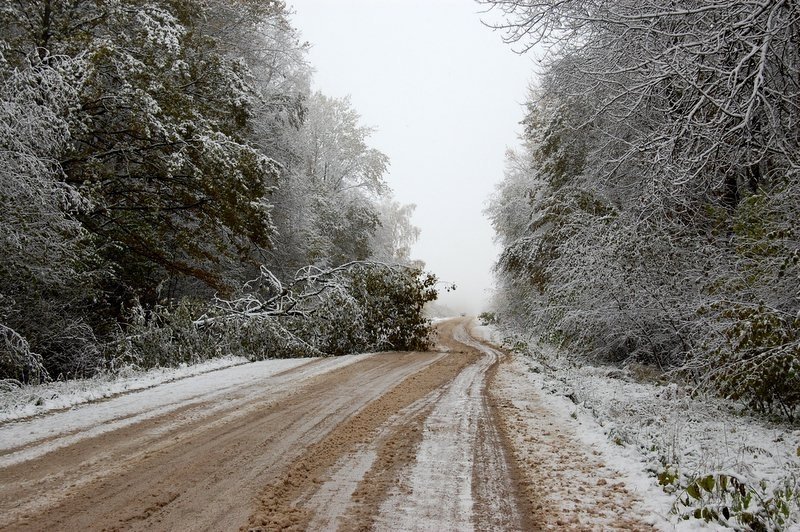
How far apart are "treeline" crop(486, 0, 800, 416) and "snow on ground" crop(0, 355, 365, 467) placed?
5.97 m

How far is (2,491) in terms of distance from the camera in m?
2.99

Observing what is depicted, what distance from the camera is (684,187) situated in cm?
675

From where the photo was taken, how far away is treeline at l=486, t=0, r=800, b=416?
207 inches

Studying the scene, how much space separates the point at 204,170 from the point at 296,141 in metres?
8.74

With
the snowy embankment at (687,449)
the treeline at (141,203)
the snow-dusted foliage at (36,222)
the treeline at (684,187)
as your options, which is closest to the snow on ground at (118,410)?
the snow-dusted foliage at (36,222)

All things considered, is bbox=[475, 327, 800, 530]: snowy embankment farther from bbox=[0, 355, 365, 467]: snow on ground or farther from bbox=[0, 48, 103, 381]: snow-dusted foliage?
Result: bbox=[0, 48, 103, 381]: snow-dusted foliage

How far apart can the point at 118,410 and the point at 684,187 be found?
7.71 meters

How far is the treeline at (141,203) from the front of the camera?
8.34 metres

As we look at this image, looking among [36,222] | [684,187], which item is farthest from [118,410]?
[684,187]

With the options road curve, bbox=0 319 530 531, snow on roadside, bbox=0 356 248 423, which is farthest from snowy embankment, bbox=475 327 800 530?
snow on roadside, bbox=0 356 248 423

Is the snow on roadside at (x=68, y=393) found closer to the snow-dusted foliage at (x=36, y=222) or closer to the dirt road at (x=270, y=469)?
the dirt road at (x=270, y=469)

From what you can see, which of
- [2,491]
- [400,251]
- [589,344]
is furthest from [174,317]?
[400,251]

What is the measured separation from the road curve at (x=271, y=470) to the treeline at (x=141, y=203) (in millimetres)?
5070

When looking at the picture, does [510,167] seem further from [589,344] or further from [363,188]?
[589,344]
